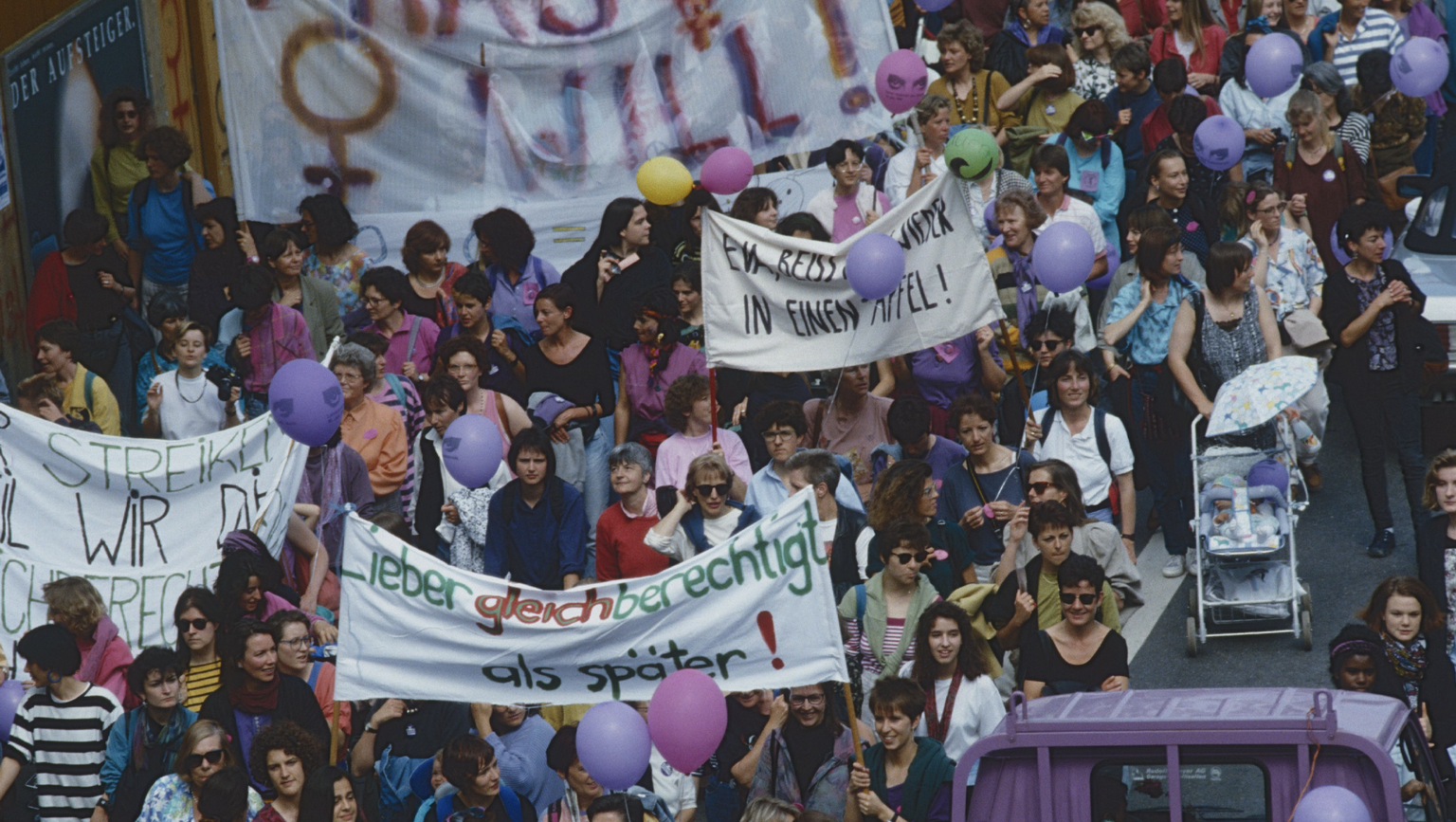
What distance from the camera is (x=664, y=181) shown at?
46.1 ft

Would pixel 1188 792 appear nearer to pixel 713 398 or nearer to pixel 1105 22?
pixel 713 398

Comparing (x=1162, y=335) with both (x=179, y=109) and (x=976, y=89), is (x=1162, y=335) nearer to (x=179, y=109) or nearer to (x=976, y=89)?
(x=976, y=89)

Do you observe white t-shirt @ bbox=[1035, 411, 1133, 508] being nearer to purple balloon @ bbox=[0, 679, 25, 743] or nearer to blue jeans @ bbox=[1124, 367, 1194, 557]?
blue jeans @ bbox=[1124, 367, 1194, 557]

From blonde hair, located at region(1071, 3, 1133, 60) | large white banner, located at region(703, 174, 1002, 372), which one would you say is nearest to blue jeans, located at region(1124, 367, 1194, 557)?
large white banner, located at region(703, 174, 1002, 372)

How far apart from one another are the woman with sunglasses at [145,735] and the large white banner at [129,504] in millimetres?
1307

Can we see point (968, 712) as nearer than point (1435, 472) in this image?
Yes

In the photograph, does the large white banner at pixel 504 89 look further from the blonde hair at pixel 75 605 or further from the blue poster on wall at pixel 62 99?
the blonde hair at pixel 75 605

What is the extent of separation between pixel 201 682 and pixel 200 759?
1.08 m

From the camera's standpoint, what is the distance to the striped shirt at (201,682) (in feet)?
36.5

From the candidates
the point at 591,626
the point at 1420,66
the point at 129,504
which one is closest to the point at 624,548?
the point at 591,626

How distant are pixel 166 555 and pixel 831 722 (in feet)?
12.7

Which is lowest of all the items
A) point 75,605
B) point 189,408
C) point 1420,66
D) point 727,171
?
point 75,605

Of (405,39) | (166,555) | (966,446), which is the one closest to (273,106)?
(405,39)

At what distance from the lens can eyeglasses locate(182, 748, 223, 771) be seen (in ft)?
33.2
